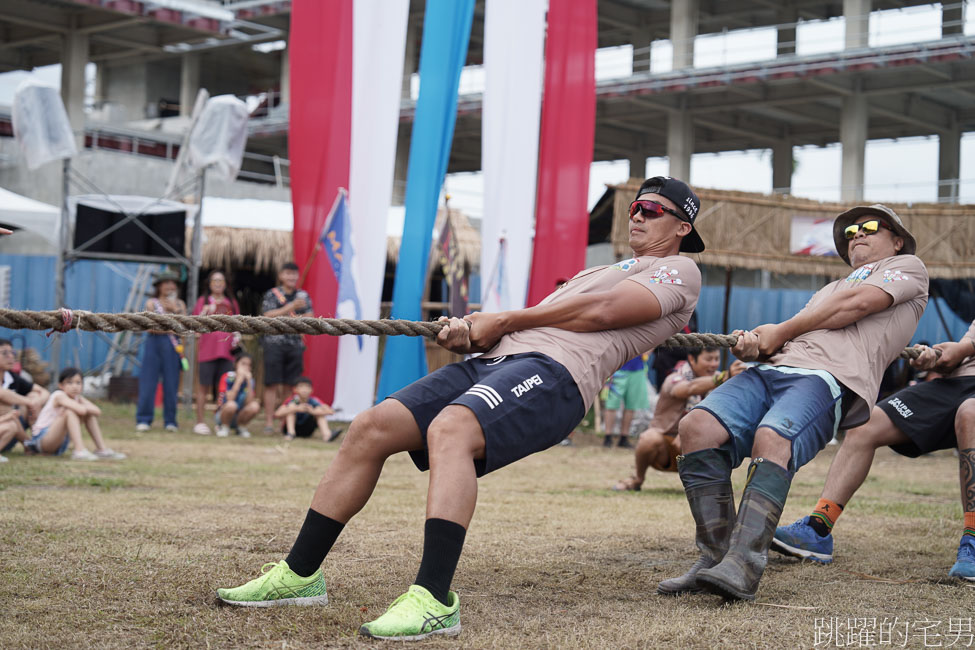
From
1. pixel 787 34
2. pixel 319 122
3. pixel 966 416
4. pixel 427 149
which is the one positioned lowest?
pixel 966 416

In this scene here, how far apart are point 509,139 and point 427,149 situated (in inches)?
48.7

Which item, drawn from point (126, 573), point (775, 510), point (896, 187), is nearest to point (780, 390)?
point (775, 510)

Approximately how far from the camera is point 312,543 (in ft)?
11.7

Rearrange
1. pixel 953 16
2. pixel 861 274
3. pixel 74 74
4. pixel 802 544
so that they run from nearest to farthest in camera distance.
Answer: pixel 861 274
pixel 802 544
pixel 74 74
pixel 953 16

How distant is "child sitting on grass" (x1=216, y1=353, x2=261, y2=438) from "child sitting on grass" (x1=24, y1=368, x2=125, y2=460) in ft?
8.19

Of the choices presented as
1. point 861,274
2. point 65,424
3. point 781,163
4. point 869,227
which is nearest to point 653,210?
point 861,274

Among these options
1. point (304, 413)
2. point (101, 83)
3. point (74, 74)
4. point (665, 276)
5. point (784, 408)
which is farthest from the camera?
point (101, 83)

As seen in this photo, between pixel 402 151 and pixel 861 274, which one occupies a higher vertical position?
pixel 402 151

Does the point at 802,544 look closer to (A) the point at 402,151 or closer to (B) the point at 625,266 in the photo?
(B) the point at 625,266

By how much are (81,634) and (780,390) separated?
105 inches

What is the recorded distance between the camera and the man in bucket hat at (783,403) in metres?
3.86

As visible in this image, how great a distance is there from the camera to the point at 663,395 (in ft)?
24.8

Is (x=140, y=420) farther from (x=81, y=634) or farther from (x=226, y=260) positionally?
(x=81, y=634)

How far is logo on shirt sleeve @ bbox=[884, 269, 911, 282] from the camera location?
4402 millimetres
